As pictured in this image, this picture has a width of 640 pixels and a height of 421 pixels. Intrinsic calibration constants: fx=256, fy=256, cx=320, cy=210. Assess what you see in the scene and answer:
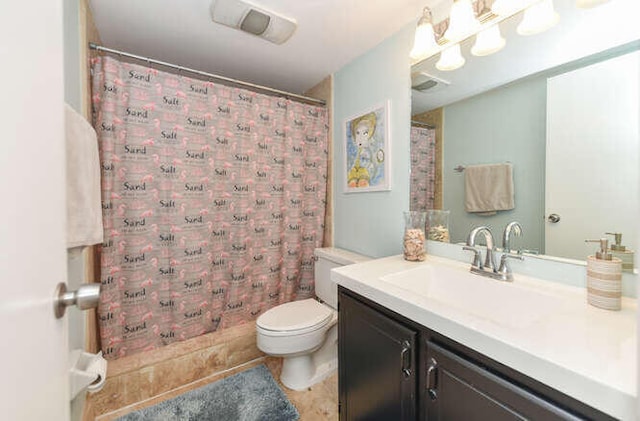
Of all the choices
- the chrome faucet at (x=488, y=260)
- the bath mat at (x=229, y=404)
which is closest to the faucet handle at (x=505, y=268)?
the chrome faucet at (x=488, y=260)

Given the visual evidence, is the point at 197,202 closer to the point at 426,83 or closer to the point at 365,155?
the point at 365,155

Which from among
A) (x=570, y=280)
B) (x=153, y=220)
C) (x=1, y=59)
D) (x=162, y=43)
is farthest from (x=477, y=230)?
(x=162, y=43)

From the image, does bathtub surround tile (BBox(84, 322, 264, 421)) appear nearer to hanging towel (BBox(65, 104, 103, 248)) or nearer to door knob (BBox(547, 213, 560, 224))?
hanging towel (BBox(65, 104, 103, 248))

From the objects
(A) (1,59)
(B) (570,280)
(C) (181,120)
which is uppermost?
(C) (181,120)

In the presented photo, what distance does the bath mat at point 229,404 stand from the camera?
1337mm

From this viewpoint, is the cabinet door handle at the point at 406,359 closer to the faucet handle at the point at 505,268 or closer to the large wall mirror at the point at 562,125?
the faucet handle at the point at 505,268

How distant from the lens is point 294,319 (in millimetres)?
1535

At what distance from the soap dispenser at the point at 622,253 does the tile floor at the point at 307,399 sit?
137cm

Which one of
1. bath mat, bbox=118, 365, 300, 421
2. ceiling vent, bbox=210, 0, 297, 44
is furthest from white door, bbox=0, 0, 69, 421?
bath mat, bbox=118, 365, 300, 421

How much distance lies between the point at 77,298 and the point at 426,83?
159cm

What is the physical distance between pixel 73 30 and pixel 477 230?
1987 millimetres

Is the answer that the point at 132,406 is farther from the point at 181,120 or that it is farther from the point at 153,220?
the point at 181,120

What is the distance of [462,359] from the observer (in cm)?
68

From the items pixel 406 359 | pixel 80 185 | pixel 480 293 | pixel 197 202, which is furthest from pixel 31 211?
pixel 197 202
